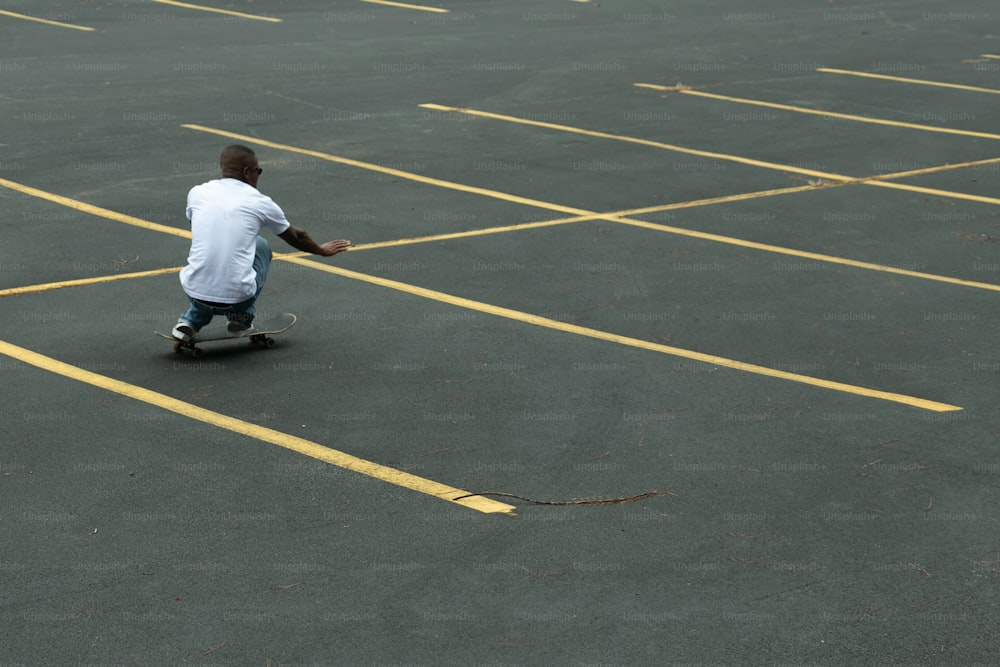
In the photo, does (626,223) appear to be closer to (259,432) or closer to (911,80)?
(259,432)

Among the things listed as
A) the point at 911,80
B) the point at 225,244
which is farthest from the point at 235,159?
the point at 911,80

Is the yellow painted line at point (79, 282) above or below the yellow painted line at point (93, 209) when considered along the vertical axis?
below

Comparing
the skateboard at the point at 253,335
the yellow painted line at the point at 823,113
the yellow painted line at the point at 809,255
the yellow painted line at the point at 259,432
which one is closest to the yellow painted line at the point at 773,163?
the yellow painted line at the point at 823,113

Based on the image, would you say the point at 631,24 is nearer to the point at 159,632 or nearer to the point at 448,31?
the point at 448,31

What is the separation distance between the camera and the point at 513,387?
865cm

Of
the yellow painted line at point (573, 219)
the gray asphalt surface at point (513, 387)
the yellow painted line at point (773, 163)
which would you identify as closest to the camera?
the gray asphalt surface at point (513, 387)

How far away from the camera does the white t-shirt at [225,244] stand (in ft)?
29.5

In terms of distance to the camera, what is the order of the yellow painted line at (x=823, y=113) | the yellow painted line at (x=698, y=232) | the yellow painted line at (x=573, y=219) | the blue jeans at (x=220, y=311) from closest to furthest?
the blue jeans at (x=220, y=311) < the yellow painted line at (x=698, y=232) < the yellow painted line at (x=573, y=219) < the yellow painted line at (x=823, y=113)

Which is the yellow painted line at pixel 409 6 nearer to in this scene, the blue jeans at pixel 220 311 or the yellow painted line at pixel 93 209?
the yellow painted line at pixel 93 209

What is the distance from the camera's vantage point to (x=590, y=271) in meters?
11.2

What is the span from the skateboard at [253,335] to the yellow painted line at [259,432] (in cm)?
62

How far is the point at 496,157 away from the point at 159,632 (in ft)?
32.7

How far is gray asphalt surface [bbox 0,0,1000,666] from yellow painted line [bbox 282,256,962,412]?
41 millimetres

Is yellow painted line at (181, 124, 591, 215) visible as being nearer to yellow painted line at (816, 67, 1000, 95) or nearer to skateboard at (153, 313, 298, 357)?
skateboard at (153, 313, 298, 357)
